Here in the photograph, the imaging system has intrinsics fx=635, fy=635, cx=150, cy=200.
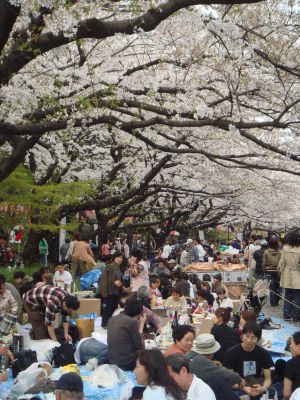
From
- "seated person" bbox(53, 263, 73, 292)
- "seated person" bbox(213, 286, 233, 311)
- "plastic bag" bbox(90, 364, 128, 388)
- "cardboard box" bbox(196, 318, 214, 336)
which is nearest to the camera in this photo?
"plastic bag" bbox(90, 364, 128, 388)

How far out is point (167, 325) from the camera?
10133mm

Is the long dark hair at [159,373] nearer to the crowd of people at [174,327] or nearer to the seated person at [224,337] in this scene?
the crowd of people at [174,327]

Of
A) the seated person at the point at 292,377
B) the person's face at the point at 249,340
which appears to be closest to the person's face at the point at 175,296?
the person's face at the point at 249,340

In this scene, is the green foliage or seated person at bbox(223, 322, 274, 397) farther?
the green foliage

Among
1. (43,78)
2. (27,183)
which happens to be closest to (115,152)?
(27,183)

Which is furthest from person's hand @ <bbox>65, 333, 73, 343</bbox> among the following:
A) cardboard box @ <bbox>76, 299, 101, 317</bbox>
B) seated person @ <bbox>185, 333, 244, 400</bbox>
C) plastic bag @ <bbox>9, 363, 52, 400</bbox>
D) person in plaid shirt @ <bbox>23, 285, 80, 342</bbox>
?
seated person @ <bbox>185, 333, 244, 400</bbox>

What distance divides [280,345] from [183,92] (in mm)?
4728

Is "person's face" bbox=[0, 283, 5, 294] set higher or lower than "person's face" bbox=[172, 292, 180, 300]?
higher

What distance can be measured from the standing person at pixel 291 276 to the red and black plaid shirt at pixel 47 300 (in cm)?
541

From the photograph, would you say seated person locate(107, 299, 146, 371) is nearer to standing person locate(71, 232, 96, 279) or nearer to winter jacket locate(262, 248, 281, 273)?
winter jacket locate(262, 248, 281, 273)

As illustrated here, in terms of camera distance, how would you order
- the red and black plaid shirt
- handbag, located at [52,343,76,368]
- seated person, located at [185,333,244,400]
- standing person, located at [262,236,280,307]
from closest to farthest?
1. seated person, located at [185,333,244,400]
2. handbag, located at [52,343,76,368]
3. the red and black plaid shirt
4. standing person, located at [262,236,280,307]

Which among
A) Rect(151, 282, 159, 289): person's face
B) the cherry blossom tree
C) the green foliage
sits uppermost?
the cherry blossom tree

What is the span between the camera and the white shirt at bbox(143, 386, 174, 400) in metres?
4.77

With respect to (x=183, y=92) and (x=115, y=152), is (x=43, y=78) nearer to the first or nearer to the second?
(x=183, y=92)
